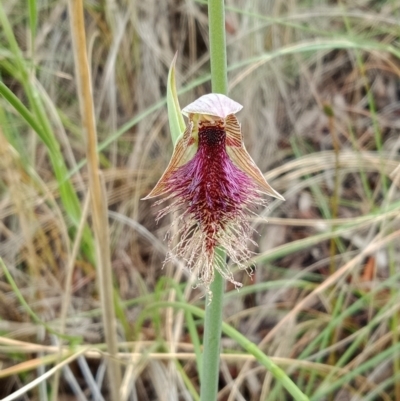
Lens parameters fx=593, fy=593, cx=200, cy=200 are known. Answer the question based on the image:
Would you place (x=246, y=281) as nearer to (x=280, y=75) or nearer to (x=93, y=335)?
(x=93, y=335)

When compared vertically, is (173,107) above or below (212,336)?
above

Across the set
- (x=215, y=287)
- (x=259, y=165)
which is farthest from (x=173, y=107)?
(x=259, y=165)

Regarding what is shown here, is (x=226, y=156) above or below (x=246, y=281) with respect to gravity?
above

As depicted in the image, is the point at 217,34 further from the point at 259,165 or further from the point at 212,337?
the point at 259,165

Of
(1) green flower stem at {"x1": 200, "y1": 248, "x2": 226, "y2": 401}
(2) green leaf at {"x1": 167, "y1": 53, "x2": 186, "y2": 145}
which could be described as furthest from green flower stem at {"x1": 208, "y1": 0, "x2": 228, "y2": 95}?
(1) green flower stem at {"x1": 200, "y1": 248, "x2": 226, "y2": 401}

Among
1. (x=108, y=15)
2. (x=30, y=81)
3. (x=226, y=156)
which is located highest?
(x=108, y=15)

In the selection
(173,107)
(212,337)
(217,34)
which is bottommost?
(212,337)

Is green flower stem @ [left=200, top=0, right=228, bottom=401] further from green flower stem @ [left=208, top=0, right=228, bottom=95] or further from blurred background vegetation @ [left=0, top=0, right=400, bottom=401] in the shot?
blurred background vegetation @ [left=0, top=0, right=400, bottom=401]

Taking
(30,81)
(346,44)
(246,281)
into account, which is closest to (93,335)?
(246,281)
